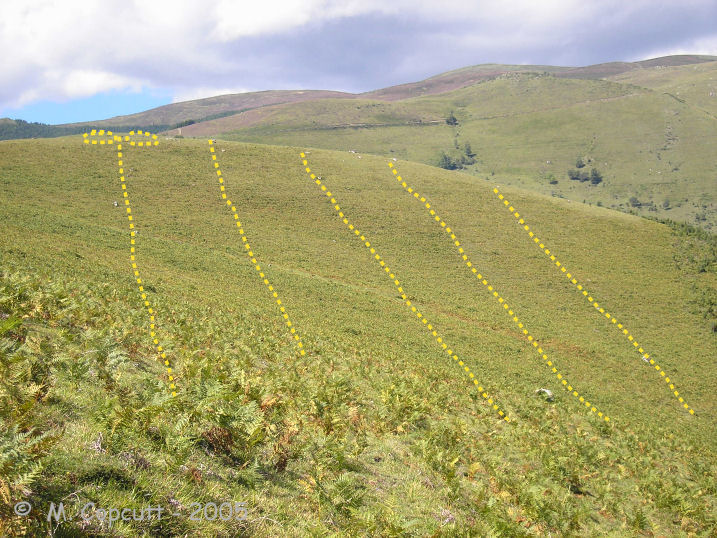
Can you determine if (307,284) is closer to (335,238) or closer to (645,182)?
(335,238)

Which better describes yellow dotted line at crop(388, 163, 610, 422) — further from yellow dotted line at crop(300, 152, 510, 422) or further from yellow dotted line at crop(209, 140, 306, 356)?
yellow dotted line at crop(209, 140, 306, 356)

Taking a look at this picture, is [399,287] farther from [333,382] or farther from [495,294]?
[333,382]

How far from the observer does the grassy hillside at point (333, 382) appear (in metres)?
6.45

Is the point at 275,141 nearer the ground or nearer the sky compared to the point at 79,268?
nearer the sky

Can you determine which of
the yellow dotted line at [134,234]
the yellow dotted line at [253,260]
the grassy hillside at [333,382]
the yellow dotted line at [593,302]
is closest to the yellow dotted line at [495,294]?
the grassy hillside at [333,382]

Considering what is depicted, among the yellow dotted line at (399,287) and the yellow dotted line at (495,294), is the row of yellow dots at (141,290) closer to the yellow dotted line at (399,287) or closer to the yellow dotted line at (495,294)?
the yellow dotted line at (399,287)

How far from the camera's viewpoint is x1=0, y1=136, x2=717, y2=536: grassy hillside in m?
6.45

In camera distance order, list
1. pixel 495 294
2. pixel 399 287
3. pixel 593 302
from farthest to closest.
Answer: pixel 495 294 < pixel 593 302 < pixel 399 287

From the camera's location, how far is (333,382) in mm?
14023

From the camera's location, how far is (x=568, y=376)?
108 feet

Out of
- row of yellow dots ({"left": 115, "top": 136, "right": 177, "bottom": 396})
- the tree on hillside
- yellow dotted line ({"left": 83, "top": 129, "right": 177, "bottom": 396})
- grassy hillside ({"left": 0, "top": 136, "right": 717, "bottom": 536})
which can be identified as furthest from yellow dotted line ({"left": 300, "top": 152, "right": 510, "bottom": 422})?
the tree on hillside

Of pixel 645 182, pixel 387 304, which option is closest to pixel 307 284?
pixel 387 304

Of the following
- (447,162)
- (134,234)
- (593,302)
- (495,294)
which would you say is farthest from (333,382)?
(447,162)

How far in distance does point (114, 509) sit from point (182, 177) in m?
75.9
